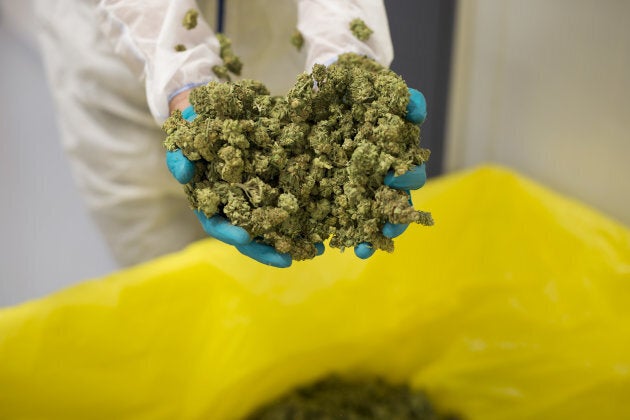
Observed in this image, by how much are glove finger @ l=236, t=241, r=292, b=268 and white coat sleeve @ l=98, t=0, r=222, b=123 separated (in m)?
0.24

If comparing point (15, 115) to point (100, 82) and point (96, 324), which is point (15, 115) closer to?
point (100, 82)

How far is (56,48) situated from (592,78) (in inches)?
42.4

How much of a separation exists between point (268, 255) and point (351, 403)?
61cm

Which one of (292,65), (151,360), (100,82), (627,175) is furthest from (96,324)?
(627,175)

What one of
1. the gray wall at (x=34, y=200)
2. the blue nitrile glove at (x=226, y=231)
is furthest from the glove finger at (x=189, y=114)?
the gray wall at (x=34, y=200)

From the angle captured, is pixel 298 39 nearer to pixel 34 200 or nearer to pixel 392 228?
pixel 392 228

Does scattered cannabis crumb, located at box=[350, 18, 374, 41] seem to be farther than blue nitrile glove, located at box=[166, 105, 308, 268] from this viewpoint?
Yes

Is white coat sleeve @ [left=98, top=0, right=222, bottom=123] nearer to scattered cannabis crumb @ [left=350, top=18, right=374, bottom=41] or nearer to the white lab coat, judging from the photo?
the white lab coat

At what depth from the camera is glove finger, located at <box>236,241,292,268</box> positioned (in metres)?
0.74

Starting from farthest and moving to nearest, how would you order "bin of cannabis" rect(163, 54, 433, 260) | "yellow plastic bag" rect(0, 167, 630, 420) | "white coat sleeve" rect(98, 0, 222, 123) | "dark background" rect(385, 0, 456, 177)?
"dark background" rect(385, 0, 456, 177) → "yellow plastic bag" rect(0, 167, 630, 420) → "white coat sleeve" rect(98, 0, 222, 123) → "bin of cannabis" rect(163, 54, 433, 260)

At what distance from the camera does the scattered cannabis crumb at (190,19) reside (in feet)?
2.74

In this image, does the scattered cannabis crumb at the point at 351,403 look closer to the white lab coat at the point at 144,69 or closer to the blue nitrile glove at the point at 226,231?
the white lab coat at the point at 144,69

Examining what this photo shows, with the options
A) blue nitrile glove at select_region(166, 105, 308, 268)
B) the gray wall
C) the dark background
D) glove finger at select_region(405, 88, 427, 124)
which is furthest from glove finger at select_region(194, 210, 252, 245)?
the gray wall

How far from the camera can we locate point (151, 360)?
3.36ft
